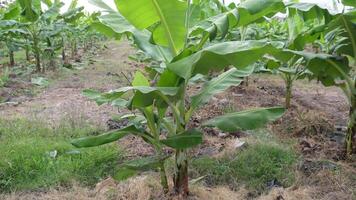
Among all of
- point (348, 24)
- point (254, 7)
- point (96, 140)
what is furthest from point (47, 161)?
point (348, 24)

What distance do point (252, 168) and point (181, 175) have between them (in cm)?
102

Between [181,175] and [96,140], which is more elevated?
[96,140]

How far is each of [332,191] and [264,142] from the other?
1.01 metres

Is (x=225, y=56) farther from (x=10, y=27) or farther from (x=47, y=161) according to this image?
(x=10, y=27)

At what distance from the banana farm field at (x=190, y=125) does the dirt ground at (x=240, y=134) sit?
0.05 feet

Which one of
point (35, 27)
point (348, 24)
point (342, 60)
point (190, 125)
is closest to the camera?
point (348, 24)

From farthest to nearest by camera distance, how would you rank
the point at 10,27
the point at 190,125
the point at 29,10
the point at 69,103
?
the point at 10,27, the point at 29,10, the point at 69,103, the point at 190,125

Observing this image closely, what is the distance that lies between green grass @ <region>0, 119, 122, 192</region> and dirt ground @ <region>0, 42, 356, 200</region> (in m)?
0.17

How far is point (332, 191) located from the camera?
3207mm

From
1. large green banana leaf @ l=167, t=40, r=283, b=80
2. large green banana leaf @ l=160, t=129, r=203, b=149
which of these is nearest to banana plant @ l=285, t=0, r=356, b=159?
large green banana leaf @ l=167, t=40, r=283, b=80

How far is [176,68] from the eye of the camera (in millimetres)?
2250

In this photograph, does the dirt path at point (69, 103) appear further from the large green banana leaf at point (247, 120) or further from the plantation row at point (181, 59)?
the large green banana leaf at point (247, 120)

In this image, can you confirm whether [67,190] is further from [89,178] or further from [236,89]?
[236,89]

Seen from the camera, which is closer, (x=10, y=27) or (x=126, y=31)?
(x=126, y=31)
